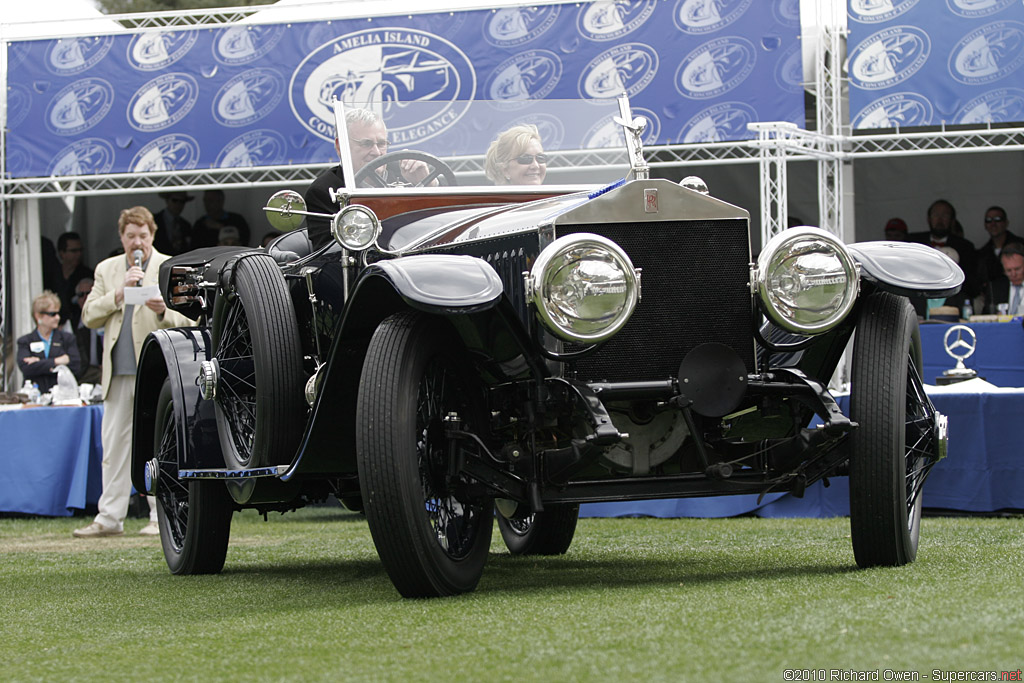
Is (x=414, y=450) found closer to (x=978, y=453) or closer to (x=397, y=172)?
(x=397, y=172)

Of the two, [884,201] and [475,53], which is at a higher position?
[475,53]

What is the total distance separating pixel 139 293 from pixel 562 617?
4.82 m

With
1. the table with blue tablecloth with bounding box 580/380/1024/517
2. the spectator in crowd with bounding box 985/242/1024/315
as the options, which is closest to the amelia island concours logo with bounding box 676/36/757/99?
the spectator in crowd with bounding box 985/242/1024/315

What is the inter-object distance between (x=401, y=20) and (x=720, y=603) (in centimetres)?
879

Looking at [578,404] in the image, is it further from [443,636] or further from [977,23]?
[977,23]

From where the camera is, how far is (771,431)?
163 inches

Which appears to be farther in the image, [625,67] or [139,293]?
[625,67]

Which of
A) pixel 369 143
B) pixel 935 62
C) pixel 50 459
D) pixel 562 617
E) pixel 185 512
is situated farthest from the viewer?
pixel 935 62

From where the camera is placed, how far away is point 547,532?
18.9 feet

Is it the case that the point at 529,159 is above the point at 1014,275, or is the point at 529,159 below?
above

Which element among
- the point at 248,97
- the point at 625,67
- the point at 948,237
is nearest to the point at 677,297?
the point at 625,67

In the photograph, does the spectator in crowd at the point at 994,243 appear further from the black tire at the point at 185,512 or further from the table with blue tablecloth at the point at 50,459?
the black tire at the point at 185,512

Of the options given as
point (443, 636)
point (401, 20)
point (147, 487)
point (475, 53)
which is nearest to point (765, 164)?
point (475, 53)

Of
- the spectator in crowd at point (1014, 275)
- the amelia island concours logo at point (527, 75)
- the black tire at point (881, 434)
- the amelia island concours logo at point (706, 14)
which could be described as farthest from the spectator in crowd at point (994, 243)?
the black tire at point (881, 434)
